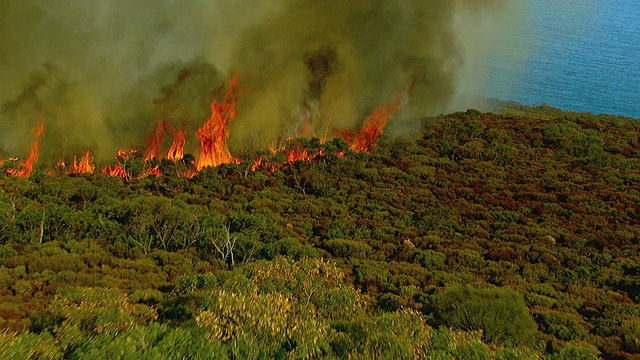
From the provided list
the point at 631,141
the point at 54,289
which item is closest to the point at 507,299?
the point at 54,289

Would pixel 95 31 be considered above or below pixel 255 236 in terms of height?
above

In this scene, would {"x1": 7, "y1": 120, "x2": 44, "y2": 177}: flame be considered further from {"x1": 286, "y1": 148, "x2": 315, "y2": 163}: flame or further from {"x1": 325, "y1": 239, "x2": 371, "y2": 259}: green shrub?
{"x1": 325, "y1": 239, "x2": 371, "y2": 259}: green shrub

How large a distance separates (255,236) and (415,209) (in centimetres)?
1922

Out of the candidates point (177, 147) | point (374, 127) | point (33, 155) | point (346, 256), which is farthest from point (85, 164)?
point (374, 127)

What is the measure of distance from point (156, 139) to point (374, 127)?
31957mm

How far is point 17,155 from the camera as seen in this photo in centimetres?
5062

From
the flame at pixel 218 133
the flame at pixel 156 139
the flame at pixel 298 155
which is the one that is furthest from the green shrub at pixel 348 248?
the flame at pixel 156 139

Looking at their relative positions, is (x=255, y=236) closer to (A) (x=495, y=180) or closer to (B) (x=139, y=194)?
(B) (x=139, y=194)

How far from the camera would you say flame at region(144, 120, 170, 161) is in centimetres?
5666

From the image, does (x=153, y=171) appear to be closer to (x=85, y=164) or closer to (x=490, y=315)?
(x=85, y=164)

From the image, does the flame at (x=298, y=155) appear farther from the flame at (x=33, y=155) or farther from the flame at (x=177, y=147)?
the flame at (x=33, y=155)

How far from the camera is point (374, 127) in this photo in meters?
72.1

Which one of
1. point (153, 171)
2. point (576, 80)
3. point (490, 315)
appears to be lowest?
point (490, 315)

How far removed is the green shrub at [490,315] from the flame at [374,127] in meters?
49.1
